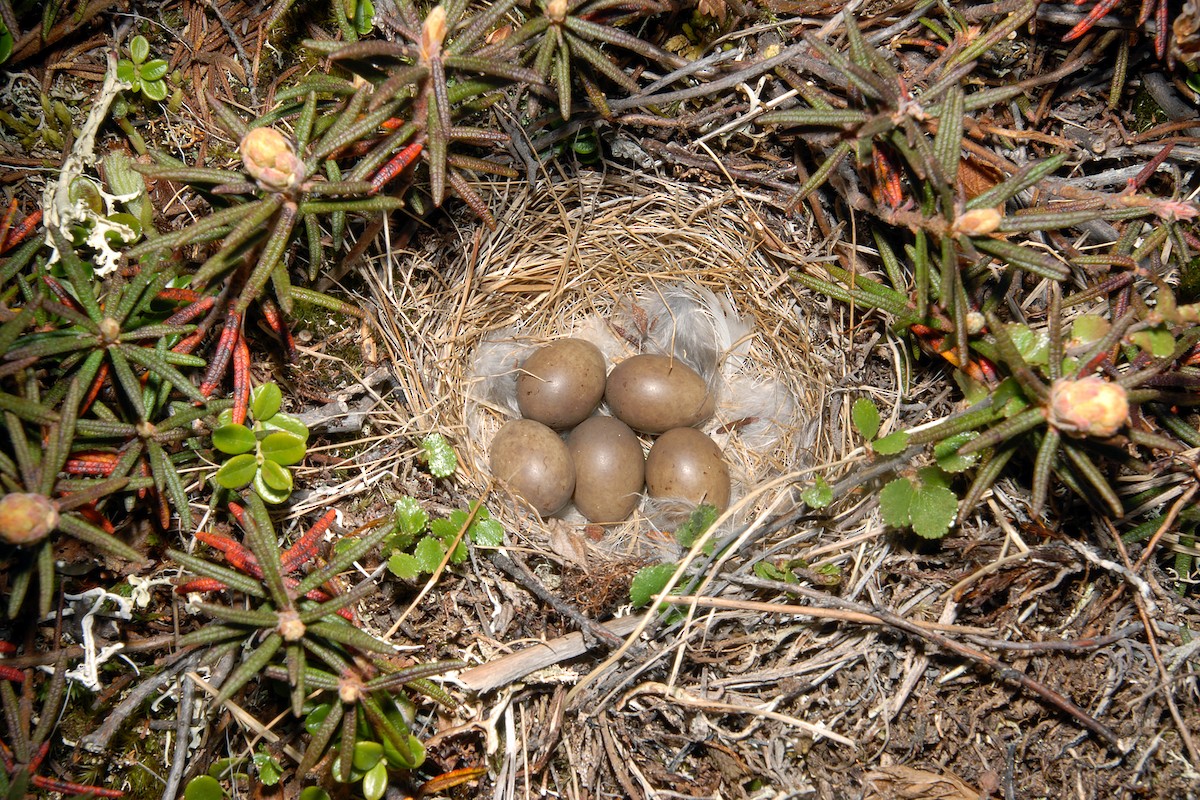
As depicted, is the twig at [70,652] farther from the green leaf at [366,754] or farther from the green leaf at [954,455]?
the green leaf at [954,455]

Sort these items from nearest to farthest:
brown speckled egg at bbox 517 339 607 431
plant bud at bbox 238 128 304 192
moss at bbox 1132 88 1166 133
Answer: plant bud at bbox 238 128 304 192
moss at bbox 1132 88 1166 133
brown speckled egg at bbox 517 339 607 431

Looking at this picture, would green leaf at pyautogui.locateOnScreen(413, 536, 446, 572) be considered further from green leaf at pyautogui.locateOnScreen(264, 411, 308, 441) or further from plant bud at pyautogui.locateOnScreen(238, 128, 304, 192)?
plant bud at pyautogui.locateOnScreen(238, 128, 304, 192)

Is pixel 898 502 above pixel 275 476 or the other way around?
the other way around

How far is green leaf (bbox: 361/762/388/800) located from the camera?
190 centimetres

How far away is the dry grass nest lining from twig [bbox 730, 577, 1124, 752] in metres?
0.60

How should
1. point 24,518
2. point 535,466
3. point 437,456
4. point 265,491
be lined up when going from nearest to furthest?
1. point 24,518
2. point 265,491
3. point 437,456
4. point 535,466

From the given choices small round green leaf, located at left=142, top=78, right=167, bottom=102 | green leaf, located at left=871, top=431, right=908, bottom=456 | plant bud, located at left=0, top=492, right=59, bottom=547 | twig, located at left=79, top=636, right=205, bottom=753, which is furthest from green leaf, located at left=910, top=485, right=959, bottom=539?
small round green leaf, located at left=142, top=78, right=167, bottom=102

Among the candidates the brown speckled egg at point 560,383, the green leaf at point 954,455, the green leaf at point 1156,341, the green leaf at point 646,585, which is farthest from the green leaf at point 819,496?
the brown speckled egg at point 560,383

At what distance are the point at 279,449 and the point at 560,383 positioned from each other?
110 centimetres

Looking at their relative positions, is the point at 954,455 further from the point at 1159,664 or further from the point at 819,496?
the point at 1159,664

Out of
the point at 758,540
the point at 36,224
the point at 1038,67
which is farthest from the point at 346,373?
the point at 1038,67

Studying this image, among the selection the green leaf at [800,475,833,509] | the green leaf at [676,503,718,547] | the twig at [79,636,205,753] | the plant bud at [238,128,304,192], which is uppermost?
the plant bud at [238,128,304,192]

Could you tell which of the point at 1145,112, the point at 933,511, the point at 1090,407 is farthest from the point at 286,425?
the point at 1145,112

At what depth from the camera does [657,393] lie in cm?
281
